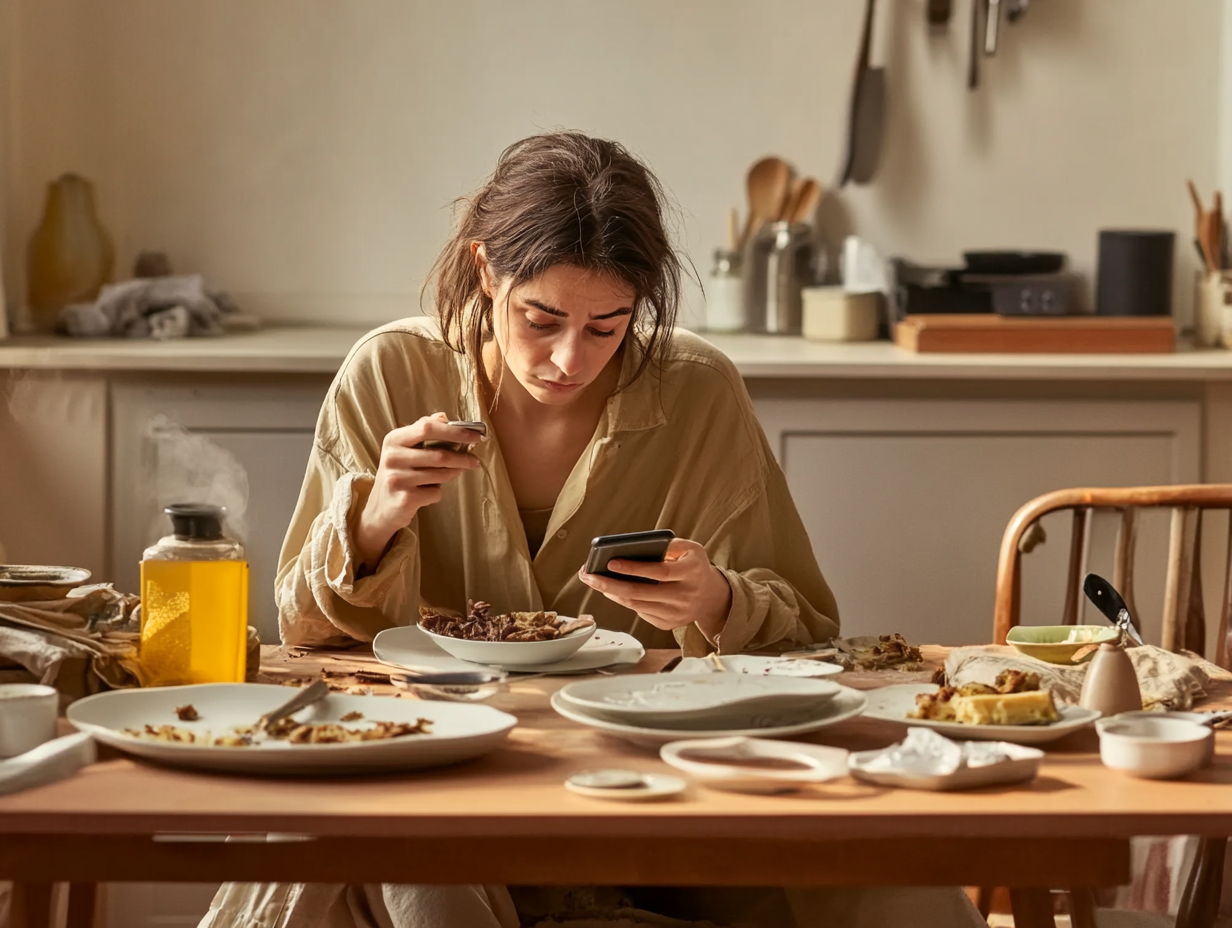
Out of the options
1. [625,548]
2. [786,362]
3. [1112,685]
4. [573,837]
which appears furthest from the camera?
[786,362]

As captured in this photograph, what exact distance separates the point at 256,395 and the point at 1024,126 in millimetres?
1812

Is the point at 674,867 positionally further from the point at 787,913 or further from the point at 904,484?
the point at 904,484

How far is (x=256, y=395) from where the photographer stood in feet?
9.42

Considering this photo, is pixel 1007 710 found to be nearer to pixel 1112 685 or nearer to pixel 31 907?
pixel 1112 685

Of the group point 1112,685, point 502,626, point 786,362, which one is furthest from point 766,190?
point 1112,685

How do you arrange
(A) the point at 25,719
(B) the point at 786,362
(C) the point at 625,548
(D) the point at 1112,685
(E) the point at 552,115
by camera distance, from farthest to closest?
(E) the point at 552,115, (B) the point at 786,362, (C) the point at 625,548, (D) the point at 1112,685, (A) the point at 25,719

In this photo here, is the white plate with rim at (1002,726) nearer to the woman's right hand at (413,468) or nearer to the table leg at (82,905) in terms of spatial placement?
the woman's right hand at (413,468)

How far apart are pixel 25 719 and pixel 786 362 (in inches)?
74.5

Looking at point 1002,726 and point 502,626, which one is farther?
point 502,626

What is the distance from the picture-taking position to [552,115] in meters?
3.42

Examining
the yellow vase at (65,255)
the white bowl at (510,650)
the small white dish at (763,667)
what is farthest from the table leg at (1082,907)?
the yellow vase at (65,255)

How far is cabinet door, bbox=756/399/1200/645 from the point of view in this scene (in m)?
2.91

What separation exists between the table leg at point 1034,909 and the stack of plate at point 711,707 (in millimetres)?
328

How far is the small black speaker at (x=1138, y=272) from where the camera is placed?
127 inches
